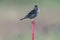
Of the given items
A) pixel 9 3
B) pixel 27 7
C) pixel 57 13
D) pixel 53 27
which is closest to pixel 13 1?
pixel 9 3

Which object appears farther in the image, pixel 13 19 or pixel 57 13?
pixel 57 13

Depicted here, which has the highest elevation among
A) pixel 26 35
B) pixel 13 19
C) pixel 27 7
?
pixel 27 7

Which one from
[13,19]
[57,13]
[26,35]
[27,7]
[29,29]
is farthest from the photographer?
[27,7]

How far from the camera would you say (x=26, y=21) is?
30.3ft

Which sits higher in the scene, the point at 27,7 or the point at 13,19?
the point at 27,7

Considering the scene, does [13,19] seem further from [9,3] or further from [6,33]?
[9,3]

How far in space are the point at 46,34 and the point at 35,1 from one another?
4.31m

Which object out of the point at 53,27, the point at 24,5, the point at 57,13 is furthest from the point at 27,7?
the point at 53,27

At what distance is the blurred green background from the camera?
780cm

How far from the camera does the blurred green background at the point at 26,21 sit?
25.6ft

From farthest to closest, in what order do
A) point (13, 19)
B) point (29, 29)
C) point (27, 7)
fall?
1. point (27, 7)
2. point (13, 19)
3. point (29, 29)

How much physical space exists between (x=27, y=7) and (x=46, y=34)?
11.4ft

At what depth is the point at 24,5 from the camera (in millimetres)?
11781

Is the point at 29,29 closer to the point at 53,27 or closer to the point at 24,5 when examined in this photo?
the point at 53,27
